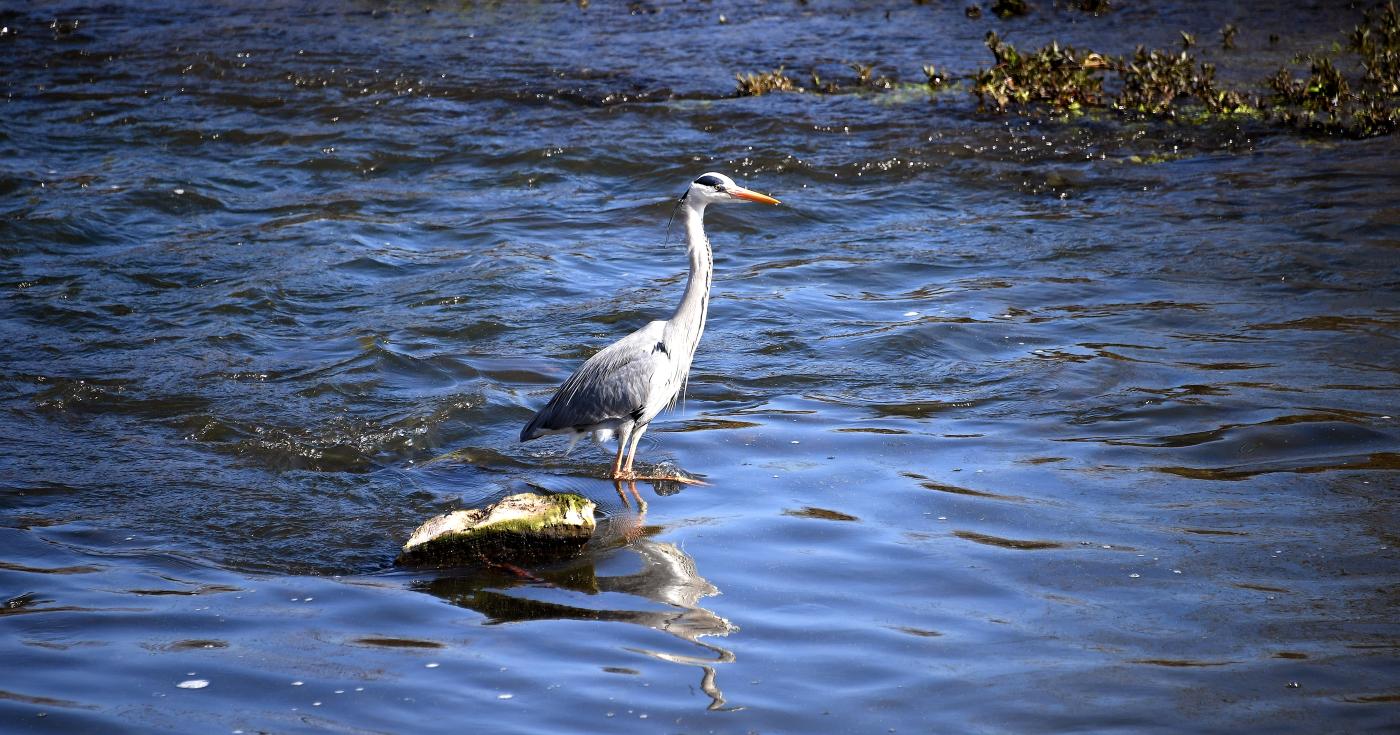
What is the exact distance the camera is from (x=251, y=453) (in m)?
8.00

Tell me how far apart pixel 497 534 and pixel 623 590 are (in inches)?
25.9

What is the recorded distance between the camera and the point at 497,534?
623 centimetres

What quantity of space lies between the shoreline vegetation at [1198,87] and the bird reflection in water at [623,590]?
9.42 metres

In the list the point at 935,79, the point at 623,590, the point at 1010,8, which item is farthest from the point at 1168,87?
the point at 623,590

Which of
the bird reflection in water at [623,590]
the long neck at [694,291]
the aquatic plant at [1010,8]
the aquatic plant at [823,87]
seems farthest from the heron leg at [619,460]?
the aquatic plant at [1010,8]

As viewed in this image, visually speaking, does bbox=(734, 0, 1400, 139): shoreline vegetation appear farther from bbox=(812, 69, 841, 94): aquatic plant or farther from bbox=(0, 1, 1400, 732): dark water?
bbox=(812, 69, 841, 94): aquatic plant

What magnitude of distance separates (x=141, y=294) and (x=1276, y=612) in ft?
29.5

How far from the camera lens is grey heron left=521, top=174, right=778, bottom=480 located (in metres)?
7.54

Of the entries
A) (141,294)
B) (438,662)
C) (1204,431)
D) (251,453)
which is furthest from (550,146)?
(438,662)

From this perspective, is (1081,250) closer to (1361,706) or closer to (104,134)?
(1361,706)

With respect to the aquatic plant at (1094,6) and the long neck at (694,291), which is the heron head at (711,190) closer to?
the long neck at (694,291)

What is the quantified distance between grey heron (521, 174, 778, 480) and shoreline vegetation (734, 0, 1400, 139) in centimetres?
750

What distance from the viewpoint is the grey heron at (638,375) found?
24.7 feet

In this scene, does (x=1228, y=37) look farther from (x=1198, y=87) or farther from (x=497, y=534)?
(x=497, y=534)
